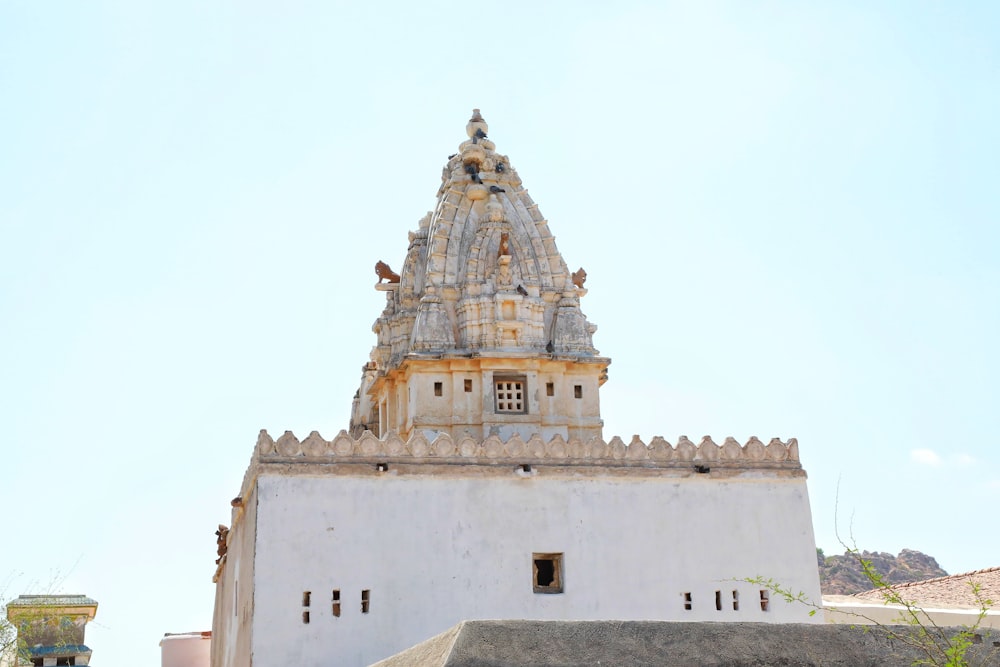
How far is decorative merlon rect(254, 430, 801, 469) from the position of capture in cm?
2008

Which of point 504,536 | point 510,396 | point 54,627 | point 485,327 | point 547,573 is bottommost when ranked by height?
point 54,627

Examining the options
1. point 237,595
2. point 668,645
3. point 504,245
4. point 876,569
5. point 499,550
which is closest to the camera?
point 668,645

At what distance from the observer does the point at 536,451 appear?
20.9m

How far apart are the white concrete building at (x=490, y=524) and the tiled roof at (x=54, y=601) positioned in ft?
8.38

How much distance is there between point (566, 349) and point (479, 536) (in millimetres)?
5547

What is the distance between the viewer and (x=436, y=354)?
2397cm

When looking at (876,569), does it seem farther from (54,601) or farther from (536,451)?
(54,601)

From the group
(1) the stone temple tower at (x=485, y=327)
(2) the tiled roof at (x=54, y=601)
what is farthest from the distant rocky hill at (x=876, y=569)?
(2) the tiled roof at (x=54, y=601)

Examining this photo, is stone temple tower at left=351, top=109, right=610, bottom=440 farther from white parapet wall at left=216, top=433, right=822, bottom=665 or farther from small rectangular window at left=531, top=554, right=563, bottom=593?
small rectangular window at left=531, top=554, right=563, bottom=593

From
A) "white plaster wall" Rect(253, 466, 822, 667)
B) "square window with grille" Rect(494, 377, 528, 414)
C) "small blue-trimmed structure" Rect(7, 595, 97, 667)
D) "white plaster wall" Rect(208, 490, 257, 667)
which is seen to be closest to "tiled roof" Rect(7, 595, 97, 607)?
"small blue-trimmed structure" Rect(7, 595, 97, 667)

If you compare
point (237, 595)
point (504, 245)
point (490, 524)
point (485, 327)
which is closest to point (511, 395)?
point (485, 327)

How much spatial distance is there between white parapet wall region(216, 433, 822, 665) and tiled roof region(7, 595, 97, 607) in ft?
9.55

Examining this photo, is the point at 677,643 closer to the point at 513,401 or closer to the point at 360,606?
the point at 360,606

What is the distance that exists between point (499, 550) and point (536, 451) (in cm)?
177
